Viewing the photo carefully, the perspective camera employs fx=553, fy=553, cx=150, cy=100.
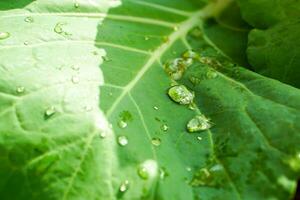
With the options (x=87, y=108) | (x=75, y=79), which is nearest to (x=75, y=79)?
(x=75, y=79)

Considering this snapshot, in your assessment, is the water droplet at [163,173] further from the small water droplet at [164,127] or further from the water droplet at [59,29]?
the water droplet at [59,29]

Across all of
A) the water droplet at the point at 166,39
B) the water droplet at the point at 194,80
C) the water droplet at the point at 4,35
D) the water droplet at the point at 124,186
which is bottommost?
the water droplet at the point at 124,186

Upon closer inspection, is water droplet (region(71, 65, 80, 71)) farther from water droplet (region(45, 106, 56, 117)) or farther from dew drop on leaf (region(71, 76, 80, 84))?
water droplet (region(45, 106, 56, 117))

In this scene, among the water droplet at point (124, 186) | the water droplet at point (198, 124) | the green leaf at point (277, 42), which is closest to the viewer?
the water droplet at point (124, 186)

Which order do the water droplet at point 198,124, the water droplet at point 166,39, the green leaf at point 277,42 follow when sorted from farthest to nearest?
the water droplet at point 166,39
the green leaf at point 277,42
the water droplet at point 198,124

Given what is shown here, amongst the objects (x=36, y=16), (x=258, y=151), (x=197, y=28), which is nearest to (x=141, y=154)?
(x=258, y=151)

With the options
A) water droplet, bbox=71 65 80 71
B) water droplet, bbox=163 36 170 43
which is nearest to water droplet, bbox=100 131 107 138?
water droplet, bbox=71 65 80 71

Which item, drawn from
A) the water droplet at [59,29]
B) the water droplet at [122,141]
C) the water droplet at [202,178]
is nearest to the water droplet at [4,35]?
the water droplet at [59,29]

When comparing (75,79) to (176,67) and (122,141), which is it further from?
(176,67)
